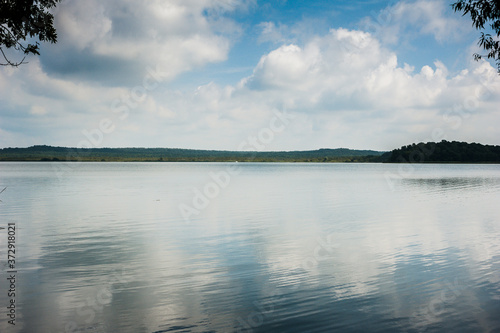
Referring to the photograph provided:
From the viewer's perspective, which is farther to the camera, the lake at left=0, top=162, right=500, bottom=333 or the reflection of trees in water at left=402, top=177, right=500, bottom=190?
the reflection of trees in water at left=402, top=177, right=500, bottom=190

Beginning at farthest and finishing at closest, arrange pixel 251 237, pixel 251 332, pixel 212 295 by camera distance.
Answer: pixel 251 237, pixel 212 295, pixel 251 332

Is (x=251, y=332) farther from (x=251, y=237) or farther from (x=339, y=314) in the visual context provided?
(x=251, y=237)

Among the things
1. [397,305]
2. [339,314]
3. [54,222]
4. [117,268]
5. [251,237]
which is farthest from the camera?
[54,222]

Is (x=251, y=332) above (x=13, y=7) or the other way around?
the other way around

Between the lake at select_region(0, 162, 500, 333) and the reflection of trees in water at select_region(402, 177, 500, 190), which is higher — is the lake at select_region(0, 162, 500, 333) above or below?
below

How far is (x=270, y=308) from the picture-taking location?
9.98m

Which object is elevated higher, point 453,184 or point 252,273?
point 453,184

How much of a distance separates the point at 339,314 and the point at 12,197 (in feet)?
122

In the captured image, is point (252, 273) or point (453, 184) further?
point (453, 184)

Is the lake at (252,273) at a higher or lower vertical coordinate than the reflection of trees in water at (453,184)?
lower

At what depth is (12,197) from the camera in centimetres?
3781

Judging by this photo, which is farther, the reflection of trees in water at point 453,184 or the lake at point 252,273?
the reflection of trees in water at point 453,184

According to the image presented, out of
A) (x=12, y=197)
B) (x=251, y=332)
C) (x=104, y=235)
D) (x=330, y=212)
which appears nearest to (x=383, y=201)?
(x=330, y=212)

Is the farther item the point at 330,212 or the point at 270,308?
the point at 330,212
